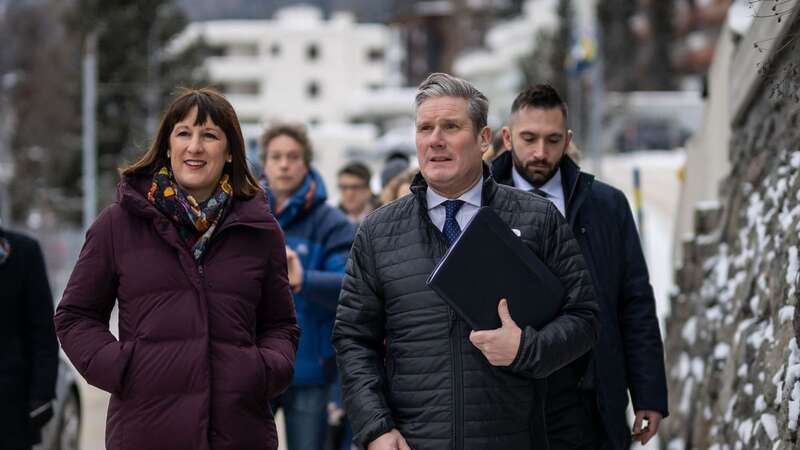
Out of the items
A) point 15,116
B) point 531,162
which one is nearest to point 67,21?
point 15,116

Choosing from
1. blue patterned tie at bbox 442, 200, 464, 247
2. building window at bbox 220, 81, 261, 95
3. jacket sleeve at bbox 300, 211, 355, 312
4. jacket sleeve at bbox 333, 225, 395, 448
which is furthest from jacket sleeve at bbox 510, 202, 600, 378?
building window at bbox 220, 81, 261, 95

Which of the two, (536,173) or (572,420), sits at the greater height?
(536,173)

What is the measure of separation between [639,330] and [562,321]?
1506mm

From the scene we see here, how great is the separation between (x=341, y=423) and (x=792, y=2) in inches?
176

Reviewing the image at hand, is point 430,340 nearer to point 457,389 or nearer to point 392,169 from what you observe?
point 457,389

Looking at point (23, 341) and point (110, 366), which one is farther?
point (23, 341)

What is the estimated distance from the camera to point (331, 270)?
7.70 metres

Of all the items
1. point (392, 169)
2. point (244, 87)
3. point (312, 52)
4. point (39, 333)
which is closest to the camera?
point (39, 333)

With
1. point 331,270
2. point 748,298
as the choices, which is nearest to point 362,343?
point 331,270

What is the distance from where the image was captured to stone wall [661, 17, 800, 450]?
6.29 m

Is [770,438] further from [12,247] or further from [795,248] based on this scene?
[12,247]

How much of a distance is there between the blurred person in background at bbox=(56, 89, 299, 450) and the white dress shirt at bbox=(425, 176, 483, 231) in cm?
58

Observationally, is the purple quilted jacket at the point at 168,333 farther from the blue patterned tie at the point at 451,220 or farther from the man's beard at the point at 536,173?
the man's beard at the point at 536,173

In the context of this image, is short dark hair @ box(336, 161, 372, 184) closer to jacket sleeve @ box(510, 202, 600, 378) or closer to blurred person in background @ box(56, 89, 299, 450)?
blurred person in background @ box(56, 89, 299, 450)
